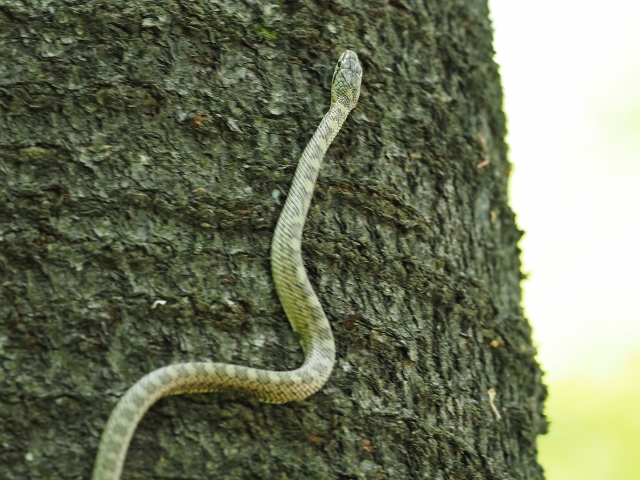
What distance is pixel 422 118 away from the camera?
2998 millimetres

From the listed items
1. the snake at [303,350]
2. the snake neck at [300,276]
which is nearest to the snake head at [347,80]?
the snake at [303,350]

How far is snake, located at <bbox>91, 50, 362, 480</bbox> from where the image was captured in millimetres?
2059

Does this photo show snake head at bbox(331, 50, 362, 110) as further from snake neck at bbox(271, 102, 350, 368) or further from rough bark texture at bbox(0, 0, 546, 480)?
snake neck at bbox(271, 102, 350, 368)

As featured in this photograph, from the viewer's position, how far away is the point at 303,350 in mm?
2404

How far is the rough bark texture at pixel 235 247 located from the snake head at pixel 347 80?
0.17 ft

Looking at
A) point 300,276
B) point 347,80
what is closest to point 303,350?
point 300,276

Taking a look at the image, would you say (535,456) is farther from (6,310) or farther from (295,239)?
(6,310)

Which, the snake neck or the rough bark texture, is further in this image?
the snake neck

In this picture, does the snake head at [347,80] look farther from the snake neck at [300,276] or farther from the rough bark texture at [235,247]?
the snake neck at [300,276]

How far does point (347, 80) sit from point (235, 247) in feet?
2.42

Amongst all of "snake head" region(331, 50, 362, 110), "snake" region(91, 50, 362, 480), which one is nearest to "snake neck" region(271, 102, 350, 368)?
"snake" region(91, 50, 362, 480)

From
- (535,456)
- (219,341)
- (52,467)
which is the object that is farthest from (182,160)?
(535,456)

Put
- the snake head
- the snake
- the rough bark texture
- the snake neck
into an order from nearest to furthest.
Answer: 1. the snake
2. the rough bark texture
3. the snake neck
4. the snake head

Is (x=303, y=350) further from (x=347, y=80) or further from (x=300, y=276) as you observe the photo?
(x=347, y=80)
